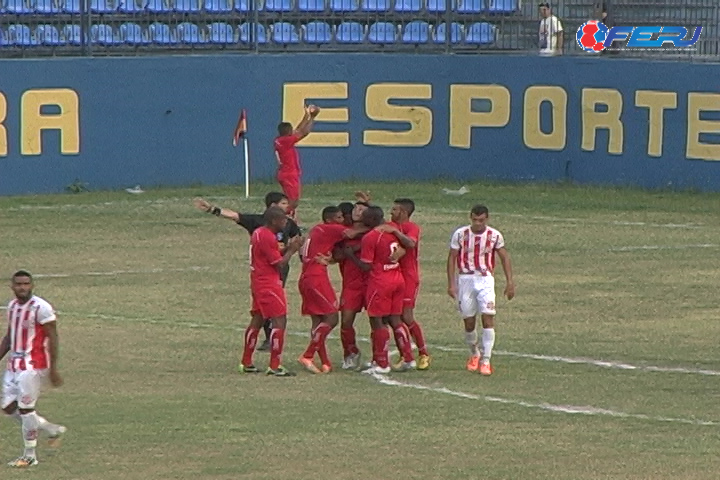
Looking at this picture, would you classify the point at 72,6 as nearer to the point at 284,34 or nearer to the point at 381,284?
the point at 284,34

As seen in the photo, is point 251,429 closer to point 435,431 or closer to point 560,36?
point 435,431

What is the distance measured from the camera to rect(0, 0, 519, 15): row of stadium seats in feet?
114

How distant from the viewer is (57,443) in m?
14.7

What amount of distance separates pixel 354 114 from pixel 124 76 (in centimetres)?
465

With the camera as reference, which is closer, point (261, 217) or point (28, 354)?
point (28, 354)

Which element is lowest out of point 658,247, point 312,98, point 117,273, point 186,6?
point 117,273

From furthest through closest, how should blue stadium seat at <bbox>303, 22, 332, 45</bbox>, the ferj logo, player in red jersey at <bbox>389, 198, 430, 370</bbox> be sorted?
blue stadium seat at <bbox>303, 22, 332, 45</bbox>, the ferj logo, player in red jersey at <bbox>389, 198, 430, 370</bbox>

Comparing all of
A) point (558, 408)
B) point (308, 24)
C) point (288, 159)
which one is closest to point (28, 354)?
point (558, 408)

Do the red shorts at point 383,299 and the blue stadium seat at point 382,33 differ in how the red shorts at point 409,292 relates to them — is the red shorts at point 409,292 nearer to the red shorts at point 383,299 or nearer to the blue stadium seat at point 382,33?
the red shorts at point 383,299

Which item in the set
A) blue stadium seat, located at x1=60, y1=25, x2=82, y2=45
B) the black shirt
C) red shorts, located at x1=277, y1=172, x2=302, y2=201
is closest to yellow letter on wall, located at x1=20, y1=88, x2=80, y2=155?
blue stadium seat, located at x1=60, y1=25, x2=82, y2=45

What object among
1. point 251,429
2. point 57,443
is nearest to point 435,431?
point 251,429

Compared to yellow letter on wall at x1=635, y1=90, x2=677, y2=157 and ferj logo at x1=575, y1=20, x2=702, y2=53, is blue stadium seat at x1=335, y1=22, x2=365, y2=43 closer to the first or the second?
ferj logo at x1=575, y1=20, x2=702, y2=53

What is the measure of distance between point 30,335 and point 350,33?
23.4 m

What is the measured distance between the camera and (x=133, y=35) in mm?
35281
